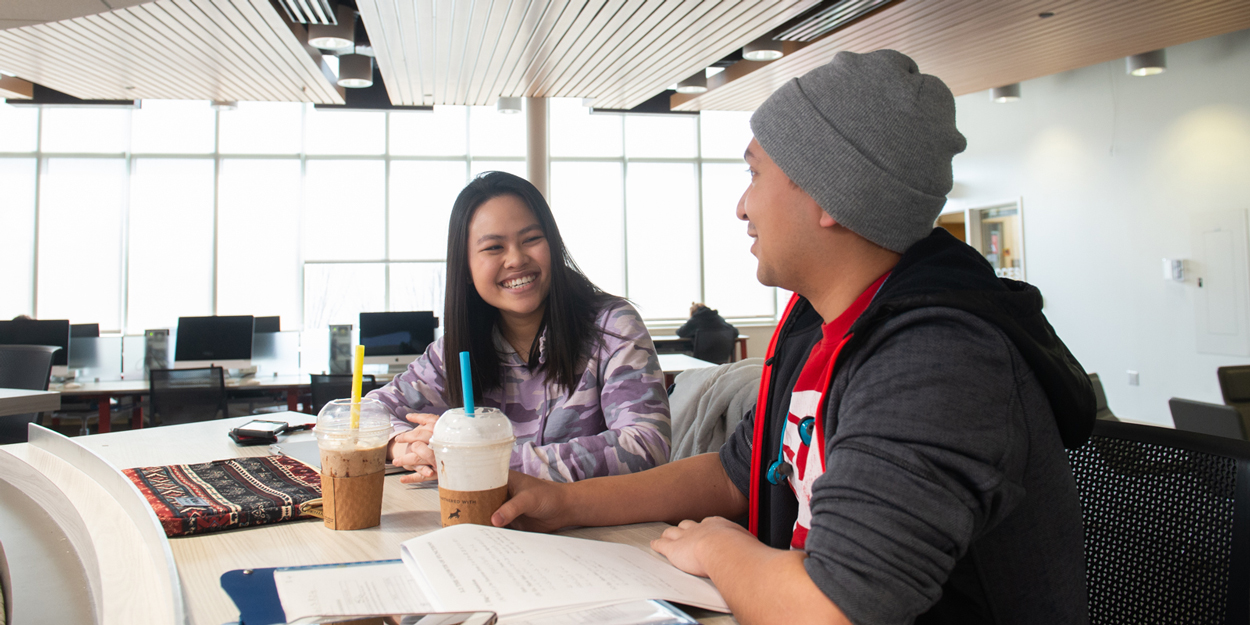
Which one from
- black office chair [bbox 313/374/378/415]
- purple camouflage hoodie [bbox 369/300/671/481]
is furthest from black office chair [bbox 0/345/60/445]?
purple camouflage hoodie [bbox 369/300/671/481]

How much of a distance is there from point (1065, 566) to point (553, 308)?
1124mm

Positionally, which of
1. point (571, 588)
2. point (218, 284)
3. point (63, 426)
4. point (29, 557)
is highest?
point (218, 284)

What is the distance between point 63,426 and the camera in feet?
20.9

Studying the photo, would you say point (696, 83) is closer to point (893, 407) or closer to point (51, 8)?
point (51, 8)

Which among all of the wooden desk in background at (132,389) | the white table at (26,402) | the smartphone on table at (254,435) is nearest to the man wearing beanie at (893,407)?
the smartphone on table at (254,435)

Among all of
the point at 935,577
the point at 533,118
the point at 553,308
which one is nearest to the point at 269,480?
the point at 553,308

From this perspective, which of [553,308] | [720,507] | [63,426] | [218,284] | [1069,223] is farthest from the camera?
[218,284]

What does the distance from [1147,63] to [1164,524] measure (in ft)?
23.0

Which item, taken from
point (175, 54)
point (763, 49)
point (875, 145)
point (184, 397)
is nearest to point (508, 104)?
point (763, 49)

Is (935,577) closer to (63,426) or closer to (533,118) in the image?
(533,118)

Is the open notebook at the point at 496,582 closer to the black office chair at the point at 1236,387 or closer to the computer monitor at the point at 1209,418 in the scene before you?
the computer monitor at the point at 1209,418

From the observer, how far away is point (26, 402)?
9.41 ft

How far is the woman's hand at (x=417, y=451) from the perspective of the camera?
1.26 meters

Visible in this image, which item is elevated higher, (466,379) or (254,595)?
(466,379)
